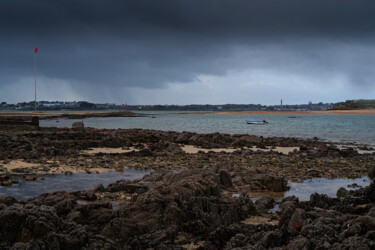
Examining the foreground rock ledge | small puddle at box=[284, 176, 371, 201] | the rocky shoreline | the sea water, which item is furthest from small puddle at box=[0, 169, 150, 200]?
the sea water

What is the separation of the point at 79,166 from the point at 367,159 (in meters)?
17.4

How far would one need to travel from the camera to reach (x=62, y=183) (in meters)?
13.4

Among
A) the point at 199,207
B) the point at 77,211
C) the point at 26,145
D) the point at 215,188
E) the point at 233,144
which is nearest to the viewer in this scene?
the point at 77,211

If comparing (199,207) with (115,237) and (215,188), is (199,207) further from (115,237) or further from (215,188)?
(115,237)

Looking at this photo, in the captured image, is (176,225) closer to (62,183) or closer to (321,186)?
(62,183)

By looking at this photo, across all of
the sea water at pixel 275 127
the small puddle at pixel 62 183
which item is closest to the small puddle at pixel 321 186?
the small puddle at pixel 62 183

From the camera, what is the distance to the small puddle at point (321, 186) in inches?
500

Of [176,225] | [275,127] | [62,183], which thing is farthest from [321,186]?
[275,127]

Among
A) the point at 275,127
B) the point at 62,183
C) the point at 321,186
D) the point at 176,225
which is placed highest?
the point at 176,225

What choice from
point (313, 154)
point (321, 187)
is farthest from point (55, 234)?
point (313, 154)

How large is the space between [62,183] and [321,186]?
401 inches

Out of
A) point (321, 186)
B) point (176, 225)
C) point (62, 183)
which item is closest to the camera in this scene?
point (176, 225)

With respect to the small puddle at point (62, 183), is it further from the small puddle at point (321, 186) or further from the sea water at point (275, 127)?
the sea water at point (275, 127)

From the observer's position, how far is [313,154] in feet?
74.3
